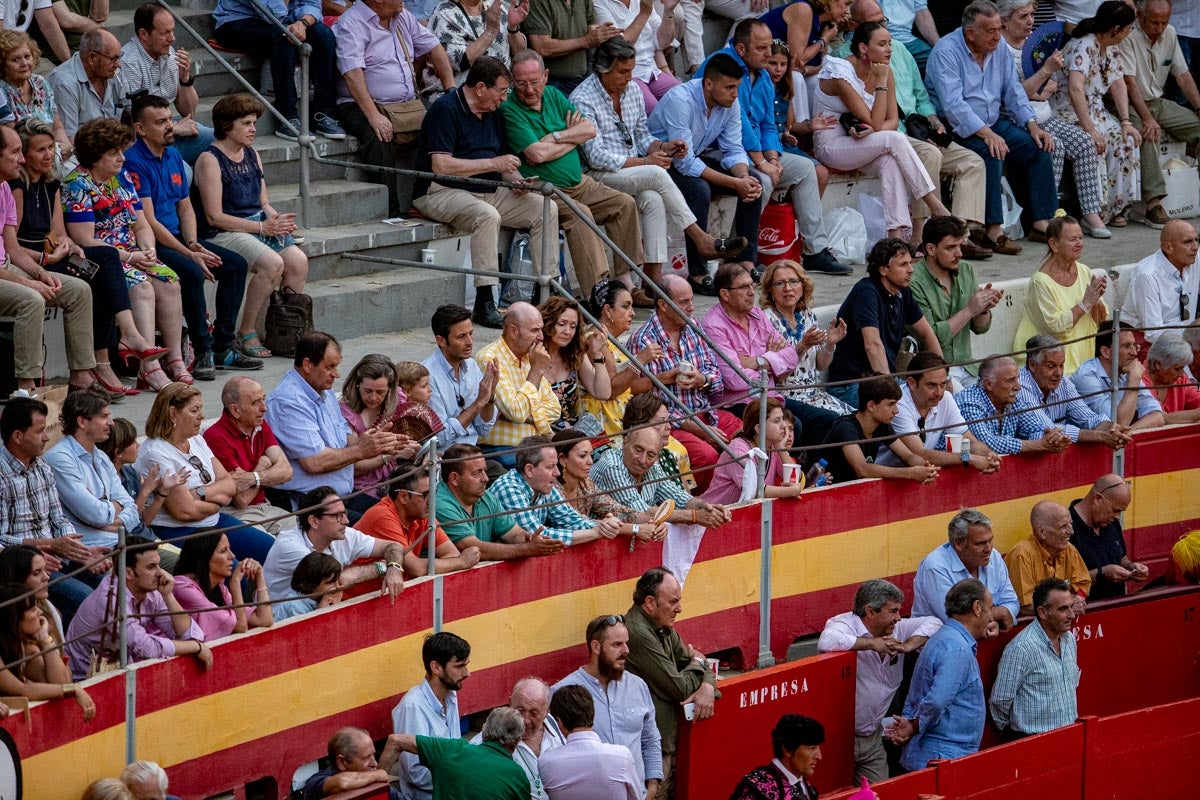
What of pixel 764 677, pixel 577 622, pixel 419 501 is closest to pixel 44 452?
pixel 419 501

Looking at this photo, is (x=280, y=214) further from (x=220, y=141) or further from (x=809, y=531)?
(x=809, y=531)

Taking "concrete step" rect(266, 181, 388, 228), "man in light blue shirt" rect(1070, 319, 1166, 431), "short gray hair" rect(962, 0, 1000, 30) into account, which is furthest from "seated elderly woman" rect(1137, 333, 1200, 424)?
"concrete step" rect(266, 181, 388, 228)

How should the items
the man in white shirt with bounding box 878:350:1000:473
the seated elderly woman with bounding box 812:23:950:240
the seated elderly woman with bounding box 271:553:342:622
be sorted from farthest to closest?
the seated elderly woman with bounding box 812:23:950:240 → the man in white shirt with bounding box 878:350:1000:473 → the seated elderly woman with bounding box 271:553:342:622

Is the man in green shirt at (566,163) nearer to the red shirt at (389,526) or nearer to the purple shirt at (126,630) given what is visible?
the red shirt at (389,526)

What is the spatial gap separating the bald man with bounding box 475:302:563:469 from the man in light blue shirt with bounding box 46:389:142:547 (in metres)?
2.14

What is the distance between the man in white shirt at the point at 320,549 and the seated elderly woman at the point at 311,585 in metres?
0.07

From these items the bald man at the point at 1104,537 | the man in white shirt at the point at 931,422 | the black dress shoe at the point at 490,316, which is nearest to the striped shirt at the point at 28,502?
the black dress shoe at the point at 490,316

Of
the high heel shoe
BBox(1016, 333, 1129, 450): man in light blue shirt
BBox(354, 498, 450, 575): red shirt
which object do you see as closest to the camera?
BBox(354, 498, 450, 575): red shirt

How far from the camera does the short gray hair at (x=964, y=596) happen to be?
9.99 metres

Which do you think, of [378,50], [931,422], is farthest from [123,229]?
[931,422]

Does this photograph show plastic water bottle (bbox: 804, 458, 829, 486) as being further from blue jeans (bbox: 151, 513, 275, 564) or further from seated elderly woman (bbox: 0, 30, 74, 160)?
seated elderly woman (bbox: 0, 30, 74, 160)

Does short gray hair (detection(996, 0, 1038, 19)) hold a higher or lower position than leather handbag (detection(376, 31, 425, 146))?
higher

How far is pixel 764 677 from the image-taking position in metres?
9.73

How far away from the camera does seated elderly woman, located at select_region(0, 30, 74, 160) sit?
1055 centimetres
